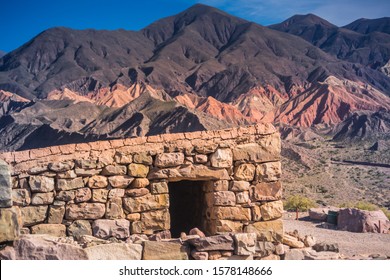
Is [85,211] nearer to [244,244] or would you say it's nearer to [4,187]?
[244,244]

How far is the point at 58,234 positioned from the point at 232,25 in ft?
385

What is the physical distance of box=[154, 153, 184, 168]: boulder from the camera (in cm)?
672

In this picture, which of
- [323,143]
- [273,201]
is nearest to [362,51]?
[323,143]

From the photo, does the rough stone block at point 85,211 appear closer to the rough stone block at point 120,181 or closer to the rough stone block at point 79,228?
the rough stone block at point 79,228

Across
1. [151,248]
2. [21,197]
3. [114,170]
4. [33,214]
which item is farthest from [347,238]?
[21,197]

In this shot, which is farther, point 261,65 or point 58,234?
point 261,65

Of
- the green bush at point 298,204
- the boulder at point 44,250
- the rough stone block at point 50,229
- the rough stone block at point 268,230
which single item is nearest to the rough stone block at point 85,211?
the rough stone block at point 50,229

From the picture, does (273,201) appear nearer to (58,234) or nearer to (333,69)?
(58,234)

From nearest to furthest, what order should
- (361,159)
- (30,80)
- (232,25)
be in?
1. (361,159)
2. (30,80)
3. (232,25)

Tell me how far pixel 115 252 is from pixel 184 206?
167 inches

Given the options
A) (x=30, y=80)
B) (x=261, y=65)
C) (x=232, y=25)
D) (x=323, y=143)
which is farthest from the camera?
(x=232, y=25)

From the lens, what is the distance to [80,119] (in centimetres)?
5038

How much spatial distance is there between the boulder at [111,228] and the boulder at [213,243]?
1289 millimetres

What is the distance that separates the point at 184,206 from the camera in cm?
930
